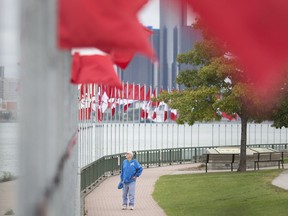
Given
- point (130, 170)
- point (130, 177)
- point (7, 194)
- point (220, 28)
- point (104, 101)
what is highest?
point (104, 101)

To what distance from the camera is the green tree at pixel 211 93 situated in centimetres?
2820

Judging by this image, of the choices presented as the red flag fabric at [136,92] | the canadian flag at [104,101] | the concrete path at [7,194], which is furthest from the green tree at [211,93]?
the concrete path at [7,194]

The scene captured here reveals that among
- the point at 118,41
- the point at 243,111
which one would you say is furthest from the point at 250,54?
the point at 243,111

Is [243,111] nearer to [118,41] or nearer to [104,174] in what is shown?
[104,174]

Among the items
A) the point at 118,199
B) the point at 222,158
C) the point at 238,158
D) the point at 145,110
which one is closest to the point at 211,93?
the point at 222,158

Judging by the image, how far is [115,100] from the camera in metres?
38.3

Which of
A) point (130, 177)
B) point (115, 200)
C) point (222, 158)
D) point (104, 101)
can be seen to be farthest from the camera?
point (104, 101)

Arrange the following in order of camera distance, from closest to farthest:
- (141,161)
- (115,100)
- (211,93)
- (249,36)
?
(249,36) → (211,93) → (141,161) → (115,100)

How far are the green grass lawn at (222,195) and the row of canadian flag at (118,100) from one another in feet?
11.6

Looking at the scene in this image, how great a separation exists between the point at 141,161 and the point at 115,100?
12.2 feet

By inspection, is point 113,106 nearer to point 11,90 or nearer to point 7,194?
point 7,194

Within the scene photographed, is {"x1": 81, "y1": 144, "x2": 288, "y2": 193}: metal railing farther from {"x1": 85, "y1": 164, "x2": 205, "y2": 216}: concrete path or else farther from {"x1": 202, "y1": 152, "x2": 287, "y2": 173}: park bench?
{"x1": 202, "y1": 152, "x2": 287, "y2": 173}: park bench

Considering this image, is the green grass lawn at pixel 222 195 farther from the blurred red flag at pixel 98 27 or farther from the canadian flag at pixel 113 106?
the blurred red flag at pixel 98 27

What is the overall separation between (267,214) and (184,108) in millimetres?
14862
